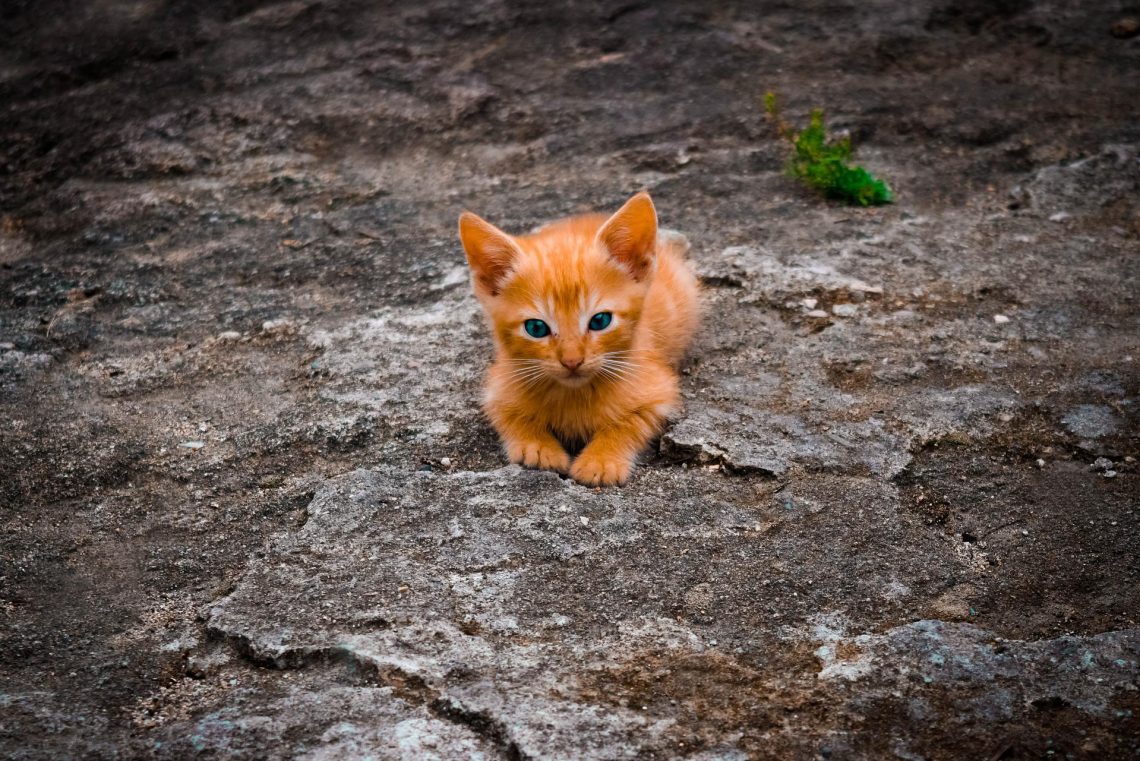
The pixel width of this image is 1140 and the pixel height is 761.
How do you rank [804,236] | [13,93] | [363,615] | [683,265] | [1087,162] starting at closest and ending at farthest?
1. [363,615]
2. [683,265]
3. [804,236]
4. [1087,162]
5. [13,93]

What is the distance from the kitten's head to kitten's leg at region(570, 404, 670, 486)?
16 cm

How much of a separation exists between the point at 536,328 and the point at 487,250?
281mm

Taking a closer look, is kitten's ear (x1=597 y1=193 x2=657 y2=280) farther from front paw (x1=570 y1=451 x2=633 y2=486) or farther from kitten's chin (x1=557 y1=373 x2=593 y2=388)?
front paw (x1=570 y1=451 x2=633 y2=486)

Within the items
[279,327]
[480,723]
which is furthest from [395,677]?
[279,327]

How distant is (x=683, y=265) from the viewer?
3.88 m

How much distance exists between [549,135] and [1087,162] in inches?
96.4

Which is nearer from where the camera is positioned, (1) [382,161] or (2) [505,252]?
(2) [505,252]

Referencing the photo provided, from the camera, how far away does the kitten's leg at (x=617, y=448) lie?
117 inches

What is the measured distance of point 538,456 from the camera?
305 centimetres

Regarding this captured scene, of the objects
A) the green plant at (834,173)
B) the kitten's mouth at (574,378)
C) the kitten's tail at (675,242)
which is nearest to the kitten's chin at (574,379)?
the kitten's mouth at (574,378)

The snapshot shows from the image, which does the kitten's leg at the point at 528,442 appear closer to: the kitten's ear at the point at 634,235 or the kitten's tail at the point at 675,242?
the kitten's ear at the point at 634,235

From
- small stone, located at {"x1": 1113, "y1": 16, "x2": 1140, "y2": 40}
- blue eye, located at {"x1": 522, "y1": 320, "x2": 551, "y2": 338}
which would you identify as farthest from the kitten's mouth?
small stone, located at {"x1": 1113, "y1": 16, "x2": 1140, "y2": 40}

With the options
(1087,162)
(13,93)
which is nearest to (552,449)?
(1087,162)

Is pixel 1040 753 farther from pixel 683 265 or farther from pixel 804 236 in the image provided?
pixel 804 236
